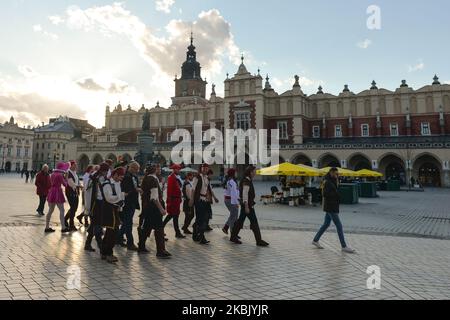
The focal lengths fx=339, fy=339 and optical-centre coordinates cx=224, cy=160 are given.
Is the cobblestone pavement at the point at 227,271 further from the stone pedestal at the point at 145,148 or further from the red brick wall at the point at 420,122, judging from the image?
the red brick wall at the point at 420,122

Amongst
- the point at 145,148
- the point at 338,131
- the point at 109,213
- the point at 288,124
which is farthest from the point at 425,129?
the point at 109,213

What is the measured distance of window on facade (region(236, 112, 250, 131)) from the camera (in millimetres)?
47438

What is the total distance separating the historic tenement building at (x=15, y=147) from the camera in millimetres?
91750

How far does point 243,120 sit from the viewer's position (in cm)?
4775

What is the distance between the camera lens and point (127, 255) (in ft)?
23.3

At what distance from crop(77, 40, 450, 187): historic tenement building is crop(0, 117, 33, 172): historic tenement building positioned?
2070 inches

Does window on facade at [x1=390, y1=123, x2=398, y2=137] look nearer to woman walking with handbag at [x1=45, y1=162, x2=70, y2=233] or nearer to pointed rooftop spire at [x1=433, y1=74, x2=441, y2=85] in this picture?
pointed rooftop spire at [x1=433, y1=74, x2=441, y2=85]

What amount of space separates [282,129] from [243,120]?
562cm

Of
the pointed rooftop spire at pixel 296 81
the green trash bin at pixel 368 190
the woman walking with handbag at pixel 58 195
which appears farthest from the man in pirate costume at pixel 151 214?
the pointed rooftop spire at pixel 296 81

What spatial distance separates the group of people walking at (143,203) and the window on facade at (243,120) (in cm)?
3757

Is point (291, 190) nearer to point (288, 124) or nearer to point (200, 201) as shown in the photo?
point (200, 201)

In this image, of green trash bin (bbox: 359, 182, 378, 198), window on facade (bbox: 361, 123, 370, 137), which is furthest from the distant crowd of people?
window on facade (bbox: 361, 123, 370, 137)
